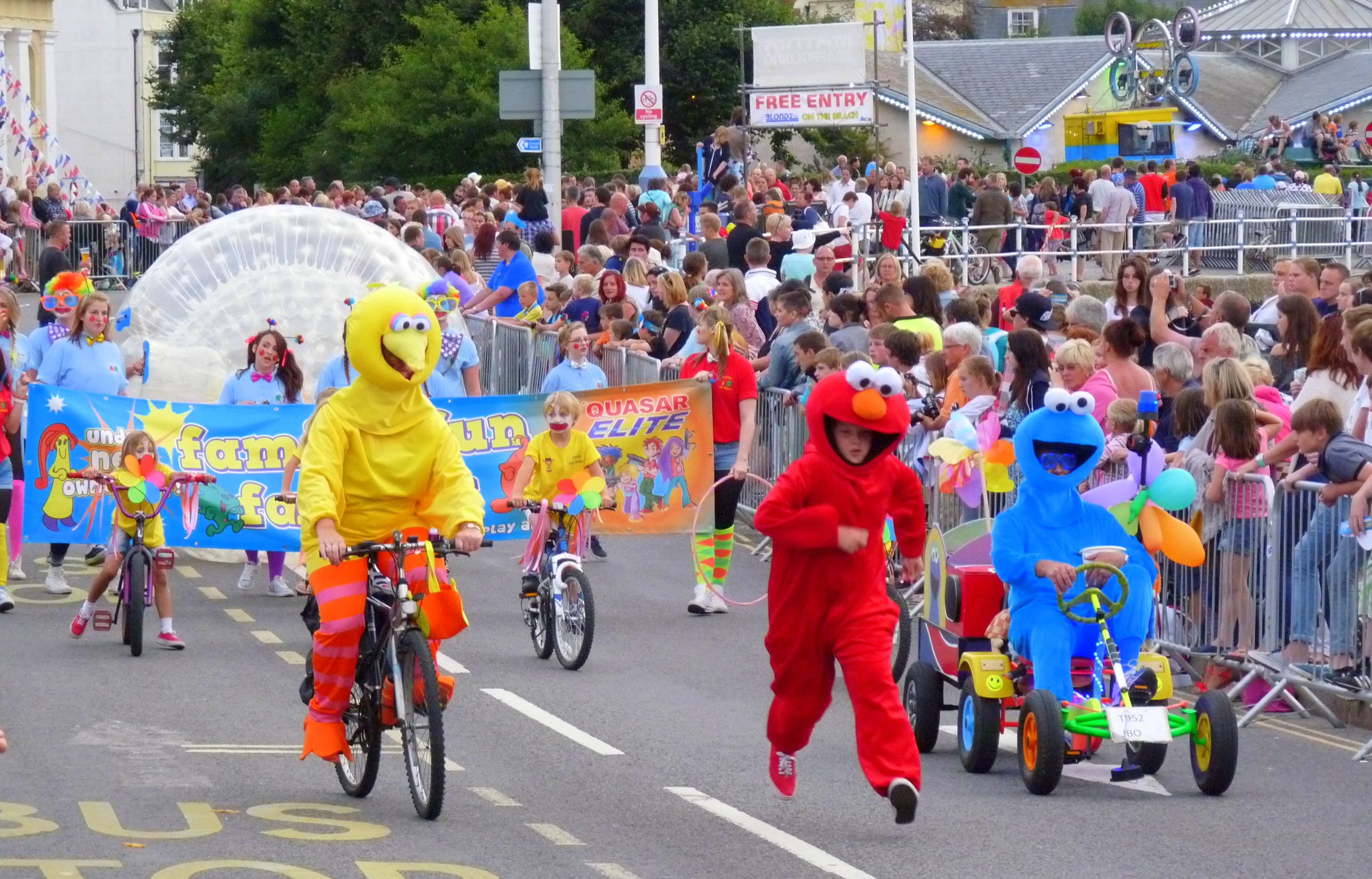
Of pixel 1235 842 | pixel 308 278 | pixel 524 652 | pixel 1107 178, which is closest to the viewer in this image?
pixel 1235 842

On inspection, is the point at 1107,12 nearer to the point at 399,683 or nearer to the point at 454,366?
the point at 454,366

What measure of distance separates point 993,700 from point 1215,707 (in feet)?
3.17

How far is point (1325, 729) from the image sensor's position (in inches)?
412

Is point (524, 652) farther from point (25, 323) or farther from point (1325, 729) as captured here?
point (25, 323)

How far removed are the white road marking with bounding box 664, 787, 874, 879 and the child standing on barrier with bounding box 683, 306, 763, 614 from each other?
15.8 ft

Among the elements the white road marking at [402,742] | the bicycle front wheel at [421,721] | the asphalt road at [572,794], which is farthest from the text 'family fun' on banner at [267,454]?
the bicycle front wheel at [421,721]

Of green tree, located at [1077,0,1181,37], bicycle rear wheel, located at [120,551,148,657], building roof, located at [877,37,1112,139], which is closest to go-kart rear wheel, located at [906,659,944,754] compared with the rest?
bicycle rear wheel, located at [120,551,148,657]

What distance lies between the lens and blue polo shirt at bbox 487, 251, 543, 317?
21516mm

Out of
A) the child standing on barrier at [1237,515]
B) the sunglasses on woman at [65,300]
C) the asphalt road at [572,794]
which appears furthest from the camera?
the sunglasses on woman at [65,300]

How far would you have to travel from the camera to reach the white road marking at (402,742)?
30.7 ft

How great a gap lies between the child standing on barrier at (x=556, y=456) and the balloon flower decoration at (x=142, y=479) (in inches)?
81.7

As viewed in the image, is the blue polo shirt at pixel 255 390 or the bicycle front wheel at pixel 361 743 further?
the blue polo shirt at pixel 255 390

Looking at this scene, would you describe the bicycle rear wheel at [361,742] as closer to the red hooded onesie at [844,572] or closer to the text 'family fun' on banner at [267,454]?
the red hooded onesie at [844,572]

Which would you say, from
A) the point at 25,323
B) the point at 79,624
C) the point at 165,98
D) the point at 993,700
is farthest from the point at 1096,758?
the point at 165,98
